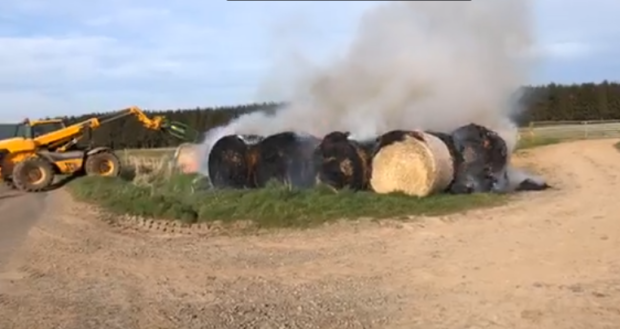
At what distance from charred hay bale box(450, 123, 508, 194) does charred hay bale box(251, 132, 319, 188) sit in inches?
137

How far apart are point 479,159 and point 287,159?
456 centimetres

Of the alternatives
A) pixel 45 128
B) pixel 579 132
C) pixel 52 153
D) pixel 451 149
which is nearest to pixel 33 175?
pixel 52 153

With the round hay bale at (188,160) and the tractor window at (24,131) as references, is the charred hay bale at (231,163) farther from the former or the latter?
the tractor window at (24,131)

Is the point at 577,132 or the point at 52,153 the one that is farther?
the point at 577,132

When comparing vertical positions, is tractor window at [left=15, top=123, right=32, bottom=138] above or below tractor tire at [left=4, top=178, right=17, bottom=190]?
above

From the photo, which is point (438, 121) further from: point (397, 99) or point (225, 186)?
point (225, 186)

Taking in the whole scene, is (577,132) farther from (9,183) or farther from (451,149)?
(451,149)

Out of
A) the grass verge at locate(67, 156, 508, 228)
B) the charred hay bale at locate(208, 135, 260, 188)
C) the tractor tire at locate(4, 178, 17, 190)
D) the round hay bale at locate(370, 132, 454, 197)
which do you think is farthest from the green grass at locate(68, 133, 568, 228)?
the tractor tire at locate(4, 178, 17, 190)

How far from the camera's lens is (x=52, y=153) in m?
29.1

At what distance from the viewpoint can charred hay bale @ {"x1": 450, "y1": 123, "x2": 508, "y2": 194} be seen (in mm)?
20252

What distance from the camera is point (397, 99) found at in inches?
827

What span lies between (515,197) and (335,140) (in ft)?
14.1

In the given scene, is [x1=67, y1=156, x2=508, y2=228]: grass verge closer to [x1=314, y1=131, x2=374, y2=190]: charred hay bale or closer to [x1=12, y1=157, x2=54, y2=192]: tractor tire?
[x1=314, y1=131, x2=374, y2=190]: charred hay bale

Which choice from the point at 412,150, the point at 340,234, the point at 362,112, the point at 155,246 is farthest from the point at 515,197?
the point at 155,246
